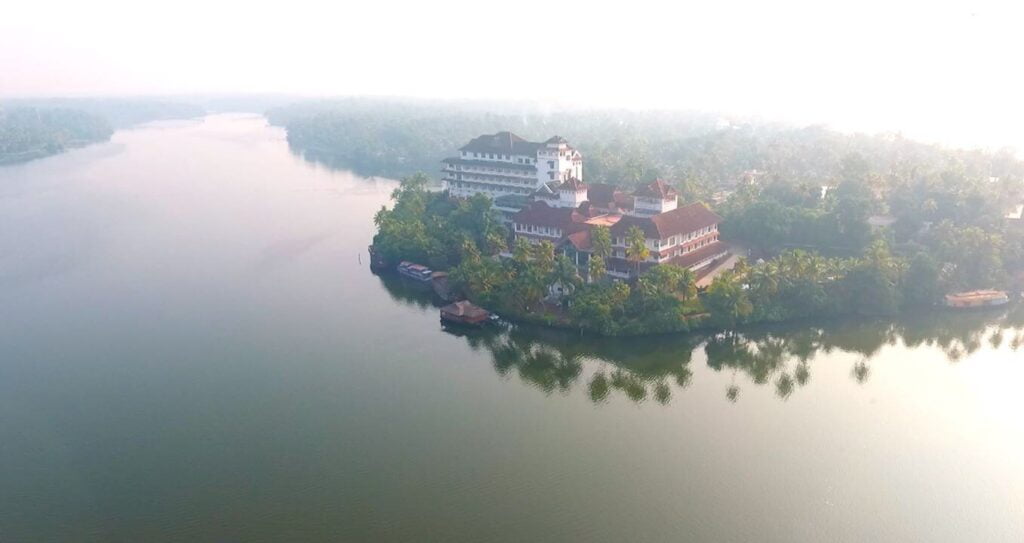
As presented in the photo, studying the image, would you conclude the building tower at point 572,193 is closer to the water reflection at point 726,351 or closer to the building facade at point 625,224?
the building facade at point 625,224

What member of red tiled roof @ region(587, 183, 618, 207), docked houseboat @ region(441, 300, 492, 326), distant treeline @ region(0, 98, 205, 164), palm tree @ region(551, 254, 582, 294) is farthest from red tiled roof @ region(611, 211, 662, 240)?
distant treeline @ region(0, 98, 205, 164)

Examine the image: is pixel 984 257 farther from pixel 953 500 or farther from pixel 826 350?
pixel 953 500

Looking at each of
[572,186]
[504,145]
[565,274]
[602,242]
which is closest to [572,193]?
[572,186]

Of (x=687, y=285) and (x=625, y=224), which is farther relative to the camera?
(x=625, y=224)

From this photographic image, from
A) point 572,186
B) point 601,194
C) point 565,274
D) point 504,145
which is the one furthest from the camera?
point 504,145

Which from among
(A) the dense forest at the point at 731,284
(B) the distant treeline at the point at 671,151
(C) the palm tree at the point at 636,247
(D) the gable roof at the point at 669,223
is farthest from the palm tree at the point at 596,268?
(B) the distant treeline at the point at 671,151

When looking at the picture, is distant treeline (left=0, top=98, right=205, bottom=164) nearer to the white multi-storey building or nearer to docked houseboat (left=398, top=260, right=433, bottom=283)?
the white multi-storey building

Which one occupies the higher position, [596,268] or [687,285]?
[596,268]

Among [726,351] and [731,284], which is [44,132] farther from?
[726,351]
